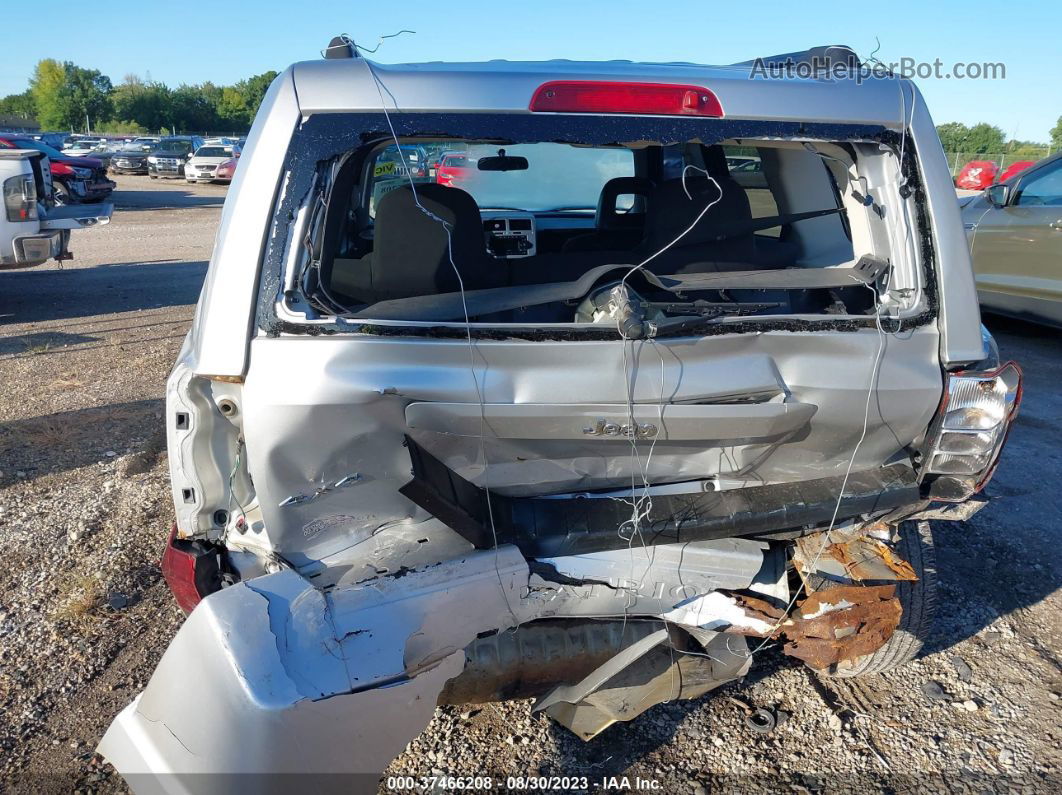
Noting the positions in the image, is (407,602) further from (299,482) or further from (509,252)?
(509,252)

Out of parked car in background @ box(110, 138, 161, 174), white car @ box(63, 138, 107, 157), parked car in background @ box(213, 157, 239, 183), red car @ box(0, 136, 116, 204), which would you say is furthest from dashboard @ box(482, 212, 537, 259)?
white car @ box(63, 138, 107, 157)

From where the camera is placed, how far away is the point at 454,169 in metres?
4.55

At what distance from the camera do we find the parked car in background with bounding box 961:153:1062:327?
6871mm

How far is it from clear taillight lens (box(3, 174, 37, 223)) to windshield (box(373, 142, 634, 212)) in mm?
5151

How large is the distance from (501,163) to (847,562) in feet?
8.59

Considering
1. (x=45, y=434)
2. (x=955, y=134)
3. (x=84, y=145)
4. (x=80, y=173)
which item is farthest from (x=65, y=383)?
(x=955, y=134)

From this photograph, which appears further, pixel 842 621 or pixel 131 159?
pixel 131 159

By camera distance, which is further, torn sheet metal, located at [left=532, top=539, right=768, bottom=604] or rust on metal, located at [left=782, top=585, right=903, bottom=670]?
rust on metal, located at [left=782, top=585, right=903, bottom=670]

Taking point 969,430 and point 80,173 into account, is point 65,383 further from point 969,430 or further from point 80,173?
point 80,173

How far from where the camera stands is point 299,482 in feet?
7.04

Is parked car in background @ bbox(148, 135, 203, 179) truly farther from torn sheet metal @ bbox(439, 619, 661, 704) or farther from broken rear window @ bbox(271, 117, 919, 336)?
torn sheet metal @ bbox(439, 619, 661, 704)

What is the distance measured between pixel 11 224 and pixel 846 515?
328 inches

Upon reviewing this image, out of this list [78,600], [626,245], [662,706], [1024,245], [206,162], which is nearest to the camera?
[662,706]

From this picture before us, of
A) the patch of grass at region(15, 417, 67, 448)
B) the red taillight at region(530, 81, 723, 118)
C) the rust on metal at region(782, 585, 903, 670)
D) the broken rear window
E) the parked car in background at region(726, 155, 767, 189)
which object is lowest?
the patch of grass at region(15, 417, 67, 448)
